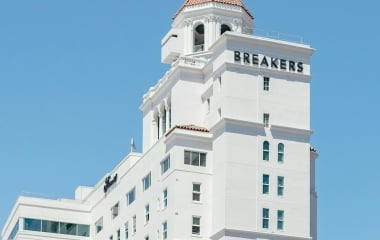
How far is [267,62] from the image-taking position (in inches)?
4592

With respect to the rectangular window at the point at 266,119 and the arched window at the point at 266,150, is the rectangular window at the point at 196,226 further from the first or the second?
the rectangular window at the point at 266,119

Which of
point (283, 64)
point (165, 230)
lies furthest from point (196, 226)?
A: point (283, 64)

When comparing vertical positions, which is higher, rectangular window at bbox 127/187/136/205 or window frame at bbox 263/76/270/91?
window frame at bbox 263/76/270/91

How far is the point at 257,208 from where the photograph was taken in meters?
112

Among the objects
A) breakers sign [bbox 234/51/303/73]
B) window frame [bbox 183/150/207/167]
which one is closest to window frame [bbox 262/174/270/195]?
window frame [bbox 183/150/207/167]

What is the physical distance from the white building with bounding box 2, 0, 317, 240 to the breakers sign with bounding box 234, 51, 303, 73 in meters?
0.09

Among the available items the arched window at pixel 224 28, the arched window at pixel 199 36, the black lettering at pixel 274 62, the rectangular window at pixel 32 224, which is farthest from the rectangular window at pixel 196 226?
the rectangular window at pixel 32 224

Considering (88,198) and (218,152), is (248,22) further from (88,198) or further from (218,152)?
(88,198)

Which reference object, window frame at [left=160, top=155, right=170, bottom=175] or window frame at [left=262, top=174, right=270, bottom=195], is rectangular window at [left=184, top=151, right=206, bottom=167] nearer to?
window frame at [left=160, top=155, right=170, bottom=175]

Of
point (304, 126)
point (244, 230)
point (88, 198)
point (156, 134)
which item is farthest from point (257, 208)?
point (88, 198)

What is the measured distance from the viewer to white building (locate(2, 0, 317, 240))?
113 metres

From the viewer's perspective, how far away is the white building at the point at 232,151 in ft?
370

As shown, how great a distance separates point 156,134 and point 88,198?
19652 millimetres

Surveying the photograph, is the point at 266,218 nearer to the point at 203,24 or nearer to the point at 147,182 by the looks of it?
the point at 147,182
